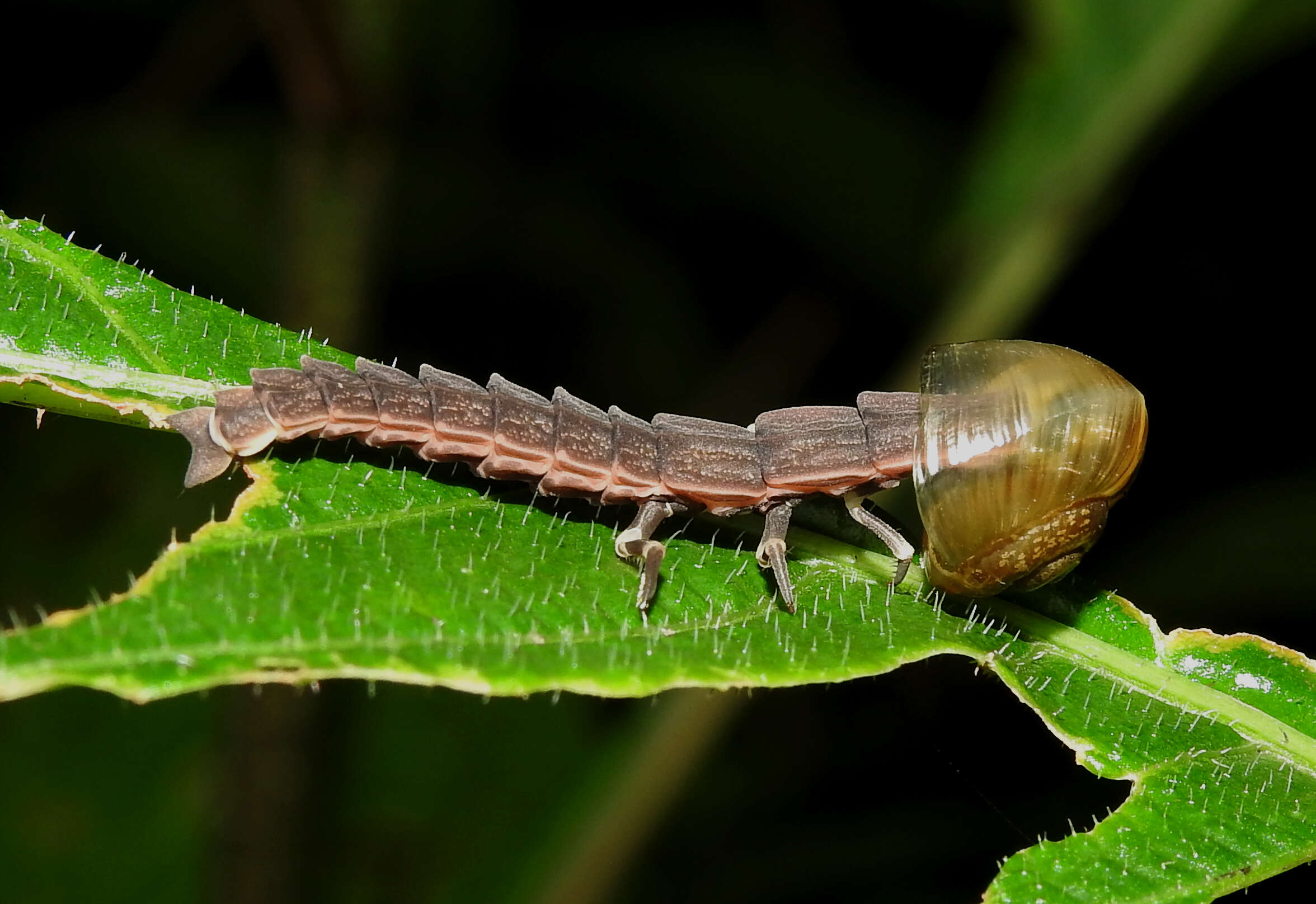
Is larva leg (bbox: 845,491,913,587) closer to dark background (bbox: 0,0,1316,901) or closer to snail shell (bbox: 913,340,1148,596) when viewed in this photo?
snail shell (bbox: 913,340,1148,596)

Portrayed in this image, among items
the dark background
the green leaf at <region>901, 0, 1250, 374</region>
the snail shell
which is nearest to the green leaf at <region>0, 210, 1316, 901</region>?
the snail shell

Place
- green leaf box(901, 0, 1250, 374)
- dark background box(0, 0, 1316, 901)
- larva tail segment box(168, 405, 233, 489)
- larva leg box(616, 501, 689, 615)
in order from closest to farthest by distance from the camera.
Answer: larva leg box(616, 501, 689, 615) < larva tail segment box(168, 405, 233, 489) < green leaf box(901, 0, 1250, 374) < dark background box(0, 0, 1316, 901)

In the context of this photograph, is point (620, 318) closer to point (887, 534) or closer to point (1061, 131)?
point (1061, 131)

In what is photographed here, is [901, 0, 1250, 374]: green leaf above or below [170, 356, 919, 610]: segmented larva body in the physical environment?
above

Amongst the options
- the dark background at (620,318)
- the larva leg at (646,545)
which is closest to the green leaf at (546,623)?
the larva leg at (646,545)

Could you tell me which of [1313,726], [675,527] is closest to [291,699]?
[675,527]

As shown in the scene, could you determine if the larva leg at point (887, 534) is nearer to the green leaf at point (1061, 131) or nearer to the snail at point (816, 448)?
the snail at point (816, 448)

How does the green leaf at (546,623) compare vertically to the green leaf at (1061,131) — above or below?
below
